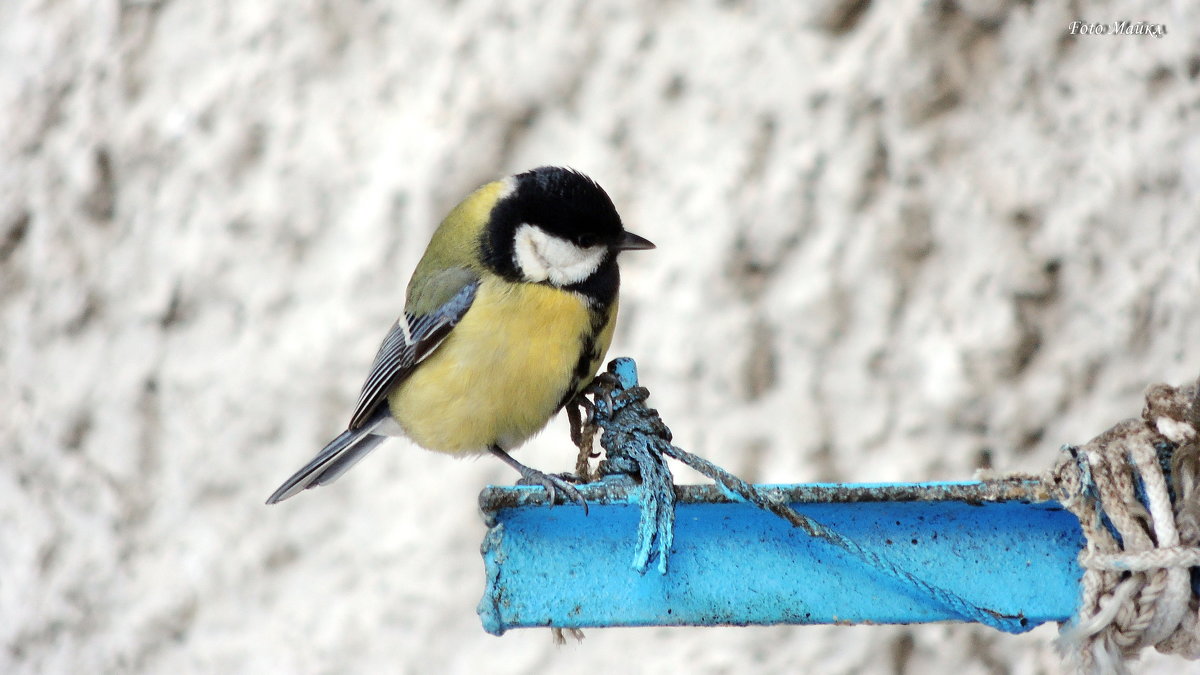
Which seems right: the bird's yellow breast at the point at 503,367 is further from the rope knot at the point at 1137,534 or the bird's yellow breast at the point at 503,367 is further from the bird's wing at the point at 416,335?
the rope knot at the point at 1137,534

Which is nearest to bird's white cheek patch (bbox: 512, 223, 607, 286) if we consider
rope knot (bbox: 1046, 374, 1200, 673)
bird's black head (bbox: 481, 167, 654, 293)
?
bird's black head (bbox: 481, 167, 654, 293)

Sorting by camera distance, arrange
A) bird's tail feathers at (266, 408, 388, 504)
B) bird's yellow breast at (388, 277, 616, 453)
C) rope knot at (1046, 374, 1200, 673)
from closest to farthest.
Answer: rope knot at (1046, 374, 1200, 673) → bird's yellow breast at (388, 277, 616, 453) → bird's tail feathers at (266, 408, 388, 504)

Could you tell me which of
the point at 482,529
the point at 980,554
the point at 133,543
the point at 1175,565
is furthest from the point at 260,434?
the point at 1175,565

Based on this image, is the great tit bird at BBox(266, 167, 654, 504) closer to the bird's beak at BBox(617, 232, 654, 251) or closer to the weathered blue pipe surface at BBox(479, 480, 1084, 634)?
the bird's beak at BBox(617, 232, 654, 251)

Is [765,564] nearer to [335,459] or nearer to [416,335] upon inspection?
[416,335]

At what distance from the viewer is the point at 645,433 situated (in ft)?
2.36

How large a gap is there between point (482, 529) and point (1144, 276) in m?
0.87

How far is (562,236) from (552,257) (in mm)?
24

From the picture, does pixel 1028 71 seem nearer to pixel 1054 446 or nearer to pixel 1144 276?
pixel 1144 276

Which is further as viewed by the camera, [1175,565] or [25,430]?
[25,430]

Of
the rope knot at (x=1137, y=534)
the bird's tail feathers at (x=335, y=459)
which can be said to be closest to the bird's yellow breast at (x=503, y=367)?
the bird's tail feathers at (x=335, y=459)

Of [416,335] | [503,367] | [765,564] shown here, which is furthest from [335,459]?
[765,564]

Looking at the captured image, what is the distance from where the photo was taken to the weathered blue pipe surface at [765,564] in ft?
2.16

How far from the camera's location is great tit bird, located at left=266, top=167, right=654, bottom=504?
96 cm
